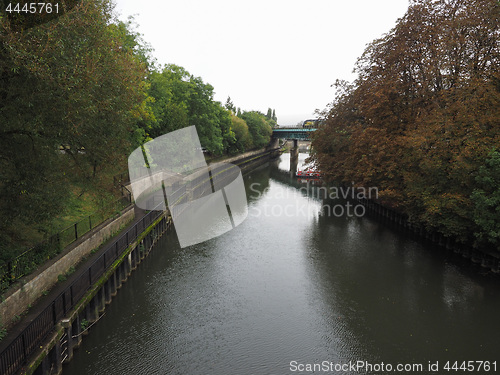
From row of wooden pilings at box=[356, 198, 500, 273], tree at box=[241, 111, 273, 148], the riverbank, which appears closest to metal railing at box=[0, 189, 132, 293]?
the riverbank

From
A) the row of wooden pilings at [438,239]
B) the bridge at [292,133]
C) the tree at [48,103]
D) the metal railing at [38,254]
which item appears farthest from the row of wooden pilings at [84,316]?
the bridge at [292,133]

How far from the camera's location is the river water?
12094 millimetres

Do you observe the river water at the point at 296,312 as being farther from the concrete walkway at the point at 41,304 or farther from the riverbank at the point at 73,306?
the concrete walkway at the point at 41,304

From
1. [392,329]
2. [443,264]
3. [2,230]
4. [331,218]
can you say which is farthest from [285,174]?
[2,230]

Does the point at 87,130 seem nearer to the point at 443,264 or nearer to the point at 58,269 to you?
the point at 58,269

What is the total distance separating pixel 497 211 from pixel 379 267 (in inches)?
267

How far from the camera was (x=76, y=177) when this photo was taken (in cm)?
1380

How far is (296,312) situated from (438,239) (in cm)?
1463

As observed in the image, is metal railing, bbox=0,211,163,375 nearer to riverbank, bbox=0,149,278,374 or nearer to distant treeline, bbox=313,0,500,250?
riverbank, bbox=0,149,278,374

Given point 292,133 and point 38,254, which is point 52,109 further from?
point 292,133

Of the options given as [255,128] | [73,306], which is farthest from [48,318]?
[255,128]

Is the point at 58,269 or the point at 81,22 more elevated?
the point at 81,22

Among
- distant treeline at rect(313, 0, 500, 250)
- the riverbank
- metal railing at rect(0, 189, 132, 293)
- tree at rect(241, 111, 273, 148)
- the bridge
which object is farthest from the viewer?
the bridge

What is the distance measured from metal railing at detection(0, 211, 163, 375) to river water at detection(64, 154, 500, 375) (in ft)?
5.97
